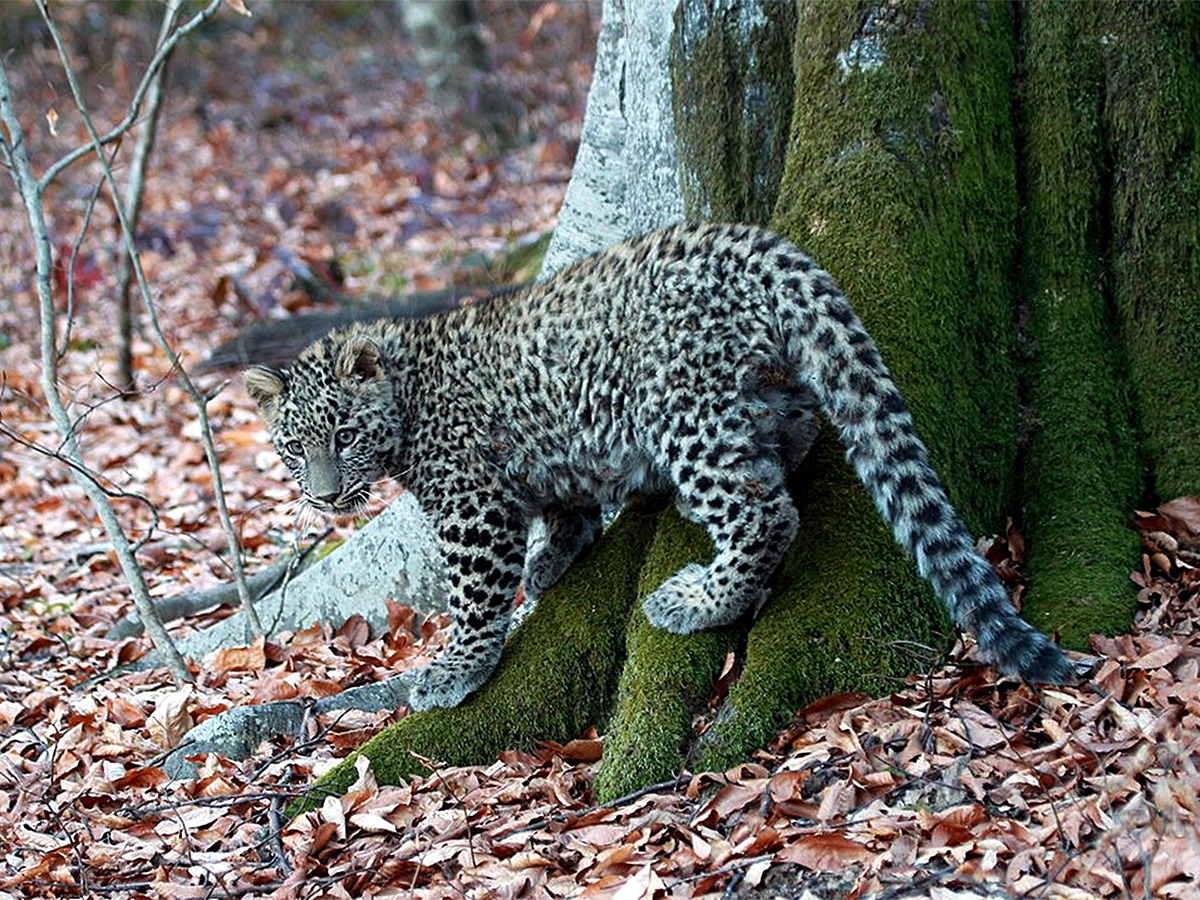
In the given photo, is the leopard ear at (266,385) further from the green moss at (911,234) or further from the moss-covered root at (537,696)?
the green moss at (911,234)

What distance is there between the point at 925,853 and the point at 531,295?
121 inches

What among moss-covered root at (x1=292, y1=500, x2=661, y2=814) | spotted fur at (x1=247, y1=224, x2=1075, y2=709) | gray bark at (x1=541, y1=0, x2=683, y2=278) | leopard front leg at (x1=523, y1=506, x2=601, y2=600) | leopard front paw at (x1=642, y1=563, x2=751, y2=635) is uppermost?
gray bark at (x1=541, y1=0, x2=683, y2=278)

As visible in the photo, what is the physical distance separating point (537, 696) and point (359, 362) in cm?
174

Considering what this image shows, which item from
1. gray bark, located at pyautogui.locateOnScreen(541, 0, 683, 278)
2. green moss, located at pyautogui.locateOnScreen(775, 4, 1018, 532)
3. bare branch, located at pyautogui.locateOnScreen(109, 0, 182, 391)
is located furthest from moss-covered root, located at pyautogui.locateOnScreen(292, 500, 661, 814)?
bare branch, located at pyautogui.locateOnScreen(109, 0, 182, 391)

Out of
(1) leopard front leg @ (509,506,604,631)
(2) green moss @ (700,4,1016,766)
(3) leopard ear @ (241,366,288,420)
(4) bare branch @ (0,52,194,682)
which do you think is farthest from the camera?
(4) bare branch @ (0,52,194,682)

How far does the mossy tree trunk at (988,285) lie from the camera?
586 centimetres

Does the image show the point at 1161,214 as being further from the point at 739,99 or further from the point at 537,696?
the point at 537,696

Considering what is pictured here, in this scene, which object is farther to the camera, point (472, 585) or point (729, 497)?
point (472, 585)

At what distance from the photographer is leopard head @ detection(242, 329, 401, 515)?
630 cm

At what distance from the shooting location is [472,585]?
19.7 ft

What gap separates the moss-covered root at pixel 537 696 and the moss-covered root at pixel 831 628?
2.83ft

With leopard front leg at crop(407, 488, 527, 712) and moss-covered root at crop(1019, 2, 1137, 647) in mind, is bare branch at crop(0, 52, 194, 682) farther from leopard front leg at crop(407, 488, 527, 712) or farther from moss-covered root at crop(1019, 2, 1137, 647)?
moss-covered root at crop(1019, 2, 1137, 647)

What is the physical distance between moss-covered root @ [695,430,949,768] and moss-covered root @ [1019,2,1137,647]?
0.80 meters

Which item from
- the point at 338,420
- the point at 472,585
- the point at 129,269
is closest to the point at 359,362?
the point at 338,420
